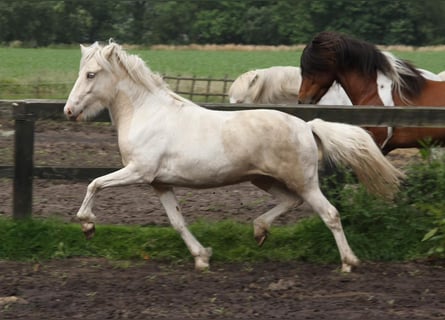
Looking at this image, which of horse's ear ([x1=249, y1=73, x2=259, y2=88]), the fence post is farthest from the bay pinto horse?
horse's ear ([x1=249, y1=73, x2=259, y2=88])

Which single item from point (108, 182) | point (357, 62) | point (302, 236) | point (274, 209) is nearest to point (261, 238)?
point (274, 209)

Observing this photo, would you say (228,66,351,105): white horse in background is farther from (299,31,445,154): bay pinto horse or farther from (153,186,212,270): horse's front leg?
(153,186,212,270): horse's front leg

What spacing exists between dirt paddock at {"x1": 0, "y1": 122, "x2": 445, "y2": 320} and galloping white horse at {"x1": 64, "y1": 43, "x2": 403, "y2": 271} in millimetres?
313

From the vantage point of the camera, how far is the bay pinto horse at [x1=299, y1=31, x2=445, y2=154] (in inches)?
348

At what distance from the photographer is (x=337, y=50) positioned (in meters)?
9.16

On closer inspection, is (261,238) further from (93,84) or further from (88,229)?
(93,84)

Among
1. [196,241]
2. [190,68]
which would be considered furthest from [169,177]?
[190,68]

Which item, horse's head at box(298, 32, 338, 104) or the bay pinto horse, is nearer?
the bay pinto horse

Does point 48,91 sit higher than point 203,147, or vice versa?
point 203,147

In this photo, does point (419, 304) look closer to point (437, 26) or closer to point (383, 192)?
point (383, 192)

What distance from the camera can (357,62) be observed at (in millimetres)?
9172

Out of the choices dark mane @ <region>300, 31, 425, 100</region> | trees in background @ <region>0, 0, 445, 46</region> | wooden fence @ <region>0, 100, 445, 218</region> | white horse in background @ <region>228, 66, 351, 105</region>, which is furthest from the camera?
trees in background @ <region>0, 0, 445, 46</region>

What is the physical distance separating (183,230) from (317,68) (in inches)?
114

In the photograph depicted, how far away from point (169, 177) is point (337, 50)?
2985mm
